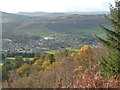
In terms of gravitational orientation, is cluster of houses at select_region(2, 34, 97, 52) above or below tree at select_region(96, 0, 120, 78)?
below

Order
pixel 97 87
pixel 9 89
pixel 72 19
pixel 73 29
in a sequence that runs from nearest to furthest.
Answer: pixel 9 89
pixel 97 87
pixel 73 29
pixel 72 19

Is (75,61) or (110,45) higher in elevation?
(110,45)

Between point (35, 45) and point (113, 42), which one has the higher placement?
point (113, 42)

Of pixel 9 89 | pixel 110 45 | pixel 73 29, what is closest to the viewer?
pixel 9 89

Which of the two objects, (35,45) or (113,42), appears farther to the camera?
(35,45)

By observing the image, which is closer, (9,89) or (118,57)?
(9,89)

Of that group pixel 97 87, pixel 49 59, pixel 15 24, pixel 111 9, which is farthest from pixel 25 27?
pixel 97 87

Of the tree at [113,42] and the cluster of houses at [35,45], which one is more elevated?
the tree at [113,42]

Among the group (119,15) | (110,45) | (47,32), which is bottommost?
(47,32)

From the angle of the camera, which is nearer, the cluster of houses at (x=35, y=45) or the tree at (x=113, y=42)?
the tree at (x=113, y=42)

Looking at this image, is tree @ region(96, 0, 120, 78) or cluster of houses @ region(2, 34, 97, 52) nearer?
tree @ region(96, 0, 120, 78)

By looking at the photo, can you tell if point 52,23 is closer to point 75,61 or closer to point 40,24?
point 40,24
